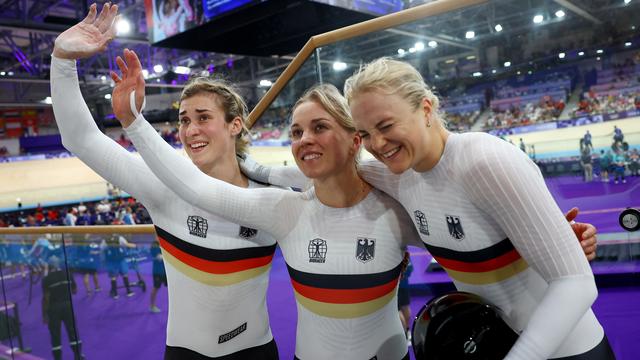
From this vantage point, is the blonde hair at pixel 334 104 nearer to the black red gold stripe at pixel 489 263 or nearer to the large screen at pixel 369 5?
the black red gold stripe at pixel 489 263

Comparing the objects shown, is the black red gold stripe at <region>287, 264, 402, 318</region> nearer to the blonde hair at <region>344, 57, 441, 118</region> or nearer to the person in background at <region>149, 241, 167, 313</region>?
the blonde hair at <region>344, 57, 441, 118</region>

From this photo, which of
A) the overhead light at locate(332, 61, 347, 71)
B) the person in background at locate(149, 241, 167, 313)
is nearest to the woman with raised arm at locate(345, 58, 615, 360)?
the overhead light at locate(332, 61, 347, 71)

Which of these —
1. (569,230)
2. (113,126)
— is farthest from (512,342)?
(113,126)

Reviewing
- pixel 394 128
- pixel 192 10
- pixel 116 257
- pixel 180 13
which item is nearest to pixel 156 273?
pixel 116 257

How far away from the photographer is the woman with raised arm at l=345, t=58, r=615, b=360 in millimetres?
1113

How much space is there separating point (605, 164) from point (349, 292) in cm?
130

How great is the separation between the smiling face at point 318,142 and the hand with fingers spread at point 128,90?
1.72ft

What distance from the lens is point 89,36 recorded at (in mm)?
1684

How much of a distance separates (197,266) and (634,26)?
1.88m

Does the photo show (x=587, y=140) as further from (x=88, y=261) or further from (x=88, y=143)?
(x=88, y=261)

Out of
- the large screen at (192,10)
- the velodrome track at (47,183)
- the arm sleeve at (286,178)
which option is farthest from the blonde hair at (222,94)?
the velodrome track at (47,183)

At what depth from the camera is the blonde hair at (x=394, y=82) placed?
1.31 m

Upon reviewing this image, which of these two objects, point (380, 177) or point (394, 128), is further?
point (380, 177)

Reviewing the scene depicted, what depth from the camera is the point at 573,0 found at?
200cm
